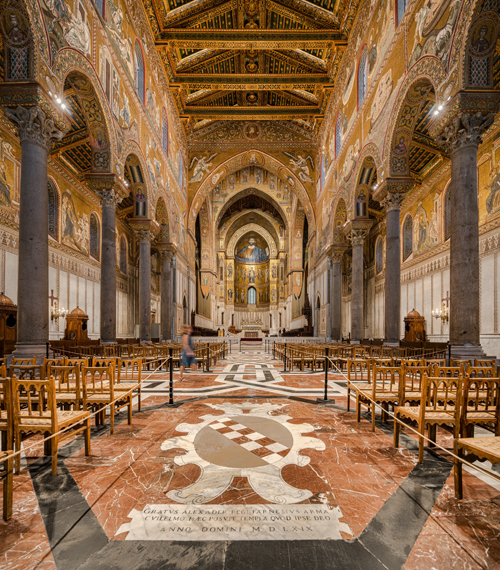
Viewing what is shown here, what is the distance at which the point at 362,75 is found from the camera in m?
15.1

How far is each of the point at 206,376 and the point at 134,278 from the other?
60.5 feet

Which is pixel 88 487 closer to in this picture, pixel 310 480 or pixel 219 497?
pixel 219 497

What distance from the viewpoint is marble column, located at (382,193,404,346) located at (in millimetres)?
11875

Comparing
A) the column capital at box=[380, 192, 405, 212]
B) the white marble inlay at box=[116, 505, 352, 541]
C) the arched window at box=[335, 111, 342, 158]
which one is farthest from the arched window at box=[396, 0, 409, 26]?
the white marble inlay at box=[116, 505, 352, 541]

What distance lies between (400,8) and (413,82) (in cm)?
335

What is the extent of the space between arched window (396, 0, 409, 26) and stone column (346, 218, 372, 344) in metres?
7.69

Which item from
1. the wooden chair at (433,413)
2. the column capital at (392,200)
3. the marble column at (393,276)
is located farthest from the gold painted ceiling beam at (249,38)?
the wooden chair at (433,413)

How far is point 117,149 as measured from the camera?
11938 millimetres

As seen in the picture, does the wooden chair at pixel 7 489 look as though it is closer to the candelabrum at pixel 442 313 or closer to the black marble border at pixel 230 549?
the black marble border at pixel 230 549

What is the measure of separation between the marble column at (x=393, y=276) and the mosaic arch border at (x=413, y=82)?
1314mm

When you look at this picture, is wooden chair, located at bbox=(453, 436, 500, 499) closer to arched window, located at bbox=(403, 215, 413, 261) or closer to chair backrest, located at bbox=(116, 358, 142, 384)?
chair backrest, located at bbox=(116, 358, 142, 384)

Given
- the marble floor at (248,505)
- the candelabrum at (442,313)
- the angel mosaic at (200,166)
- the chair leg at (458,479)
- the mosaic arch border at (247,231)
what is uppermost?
the angel mosaic at (200,166)

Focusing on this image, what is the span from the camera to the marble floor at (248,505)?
2195 mm

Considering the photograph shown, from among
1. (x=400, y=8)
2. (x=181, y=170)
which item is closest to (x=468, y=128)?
(x=400, y=8)
